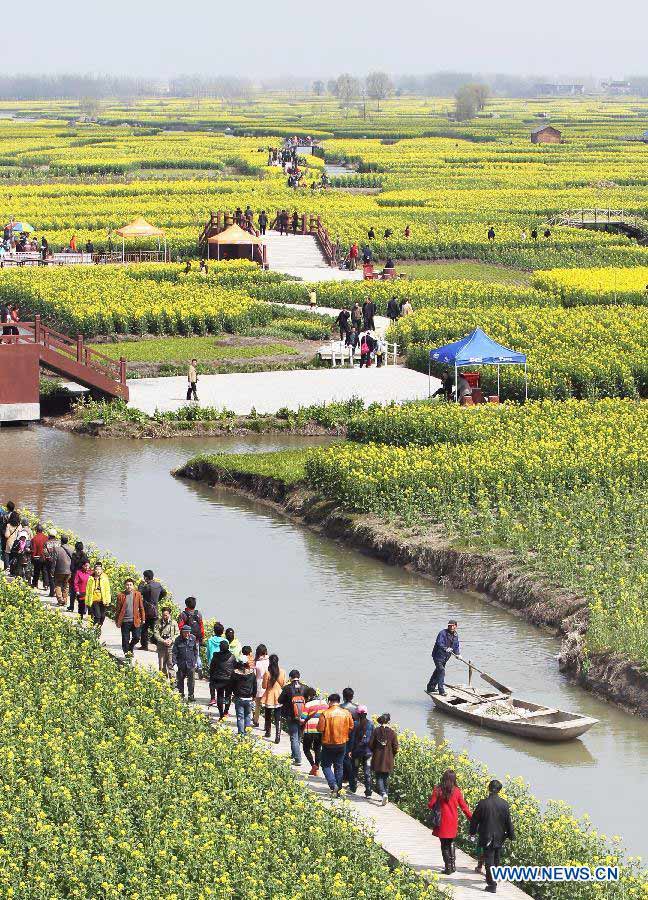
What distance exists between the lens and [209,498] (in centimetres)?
4050

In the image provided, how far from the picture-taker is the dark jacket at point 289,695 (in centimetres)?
2238

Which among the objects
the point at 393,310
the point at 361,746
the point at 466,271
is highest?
the point at 393,310

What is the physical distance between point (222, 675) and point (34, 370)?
84.8 feet

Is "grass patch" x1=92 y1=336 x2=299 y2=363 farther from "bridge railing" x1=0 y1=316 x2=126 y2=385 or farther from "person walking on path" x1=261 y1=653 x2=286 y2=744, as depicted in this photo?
"person walking on path" x1=261 y1=653 x2=286 y2=744

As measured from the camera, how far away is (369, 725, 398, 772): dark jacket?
2097 cm

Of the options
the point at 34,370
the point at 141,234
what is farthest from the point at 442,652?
the point at 141,234

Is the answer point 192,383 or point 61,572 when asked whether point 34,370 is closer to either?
point 192,383

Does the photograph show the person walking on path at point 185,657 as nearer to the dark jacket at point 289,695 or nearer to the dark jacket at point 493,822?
the dark jacket at point 289,695

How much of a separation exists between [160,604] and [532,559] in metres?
7.74

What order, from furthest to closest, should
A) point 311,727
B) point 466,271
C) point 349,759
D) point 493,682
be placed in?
1. point 466,271
2. point 493,682
3. point 311,727
4. point 349,759

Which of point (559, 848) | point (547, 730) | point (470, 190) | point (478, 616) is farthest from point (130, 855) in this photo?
point (470, 190)

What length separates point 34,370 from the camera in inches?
1890

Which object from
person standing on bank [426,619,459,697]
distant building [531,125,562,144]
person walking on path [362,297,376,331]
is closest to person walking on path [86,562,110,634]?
person standing on bank [426,619,459,697]

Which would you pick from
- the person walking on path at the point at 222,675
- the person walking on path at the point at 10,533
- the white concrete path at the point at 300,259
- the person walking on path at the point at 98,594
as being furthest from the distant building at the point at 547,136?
the person walking on path at the point at 222,675
